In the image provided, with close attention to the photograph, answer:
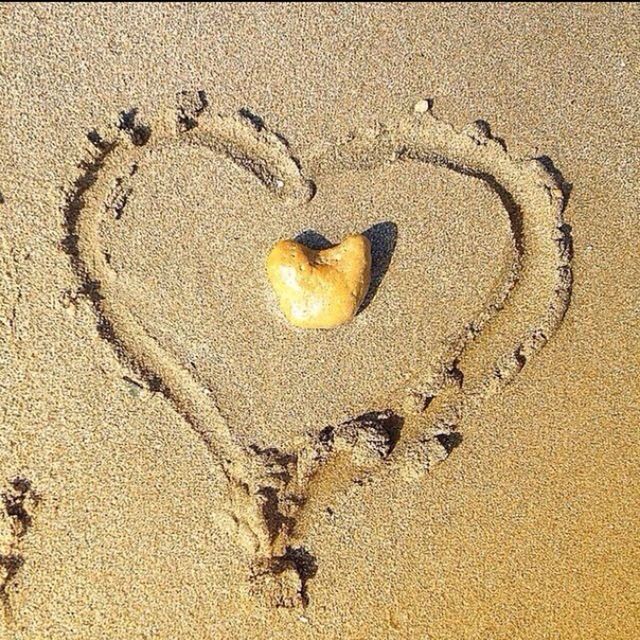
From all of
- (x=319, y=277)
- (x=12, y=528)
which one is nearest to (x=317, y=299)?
(x=319, y=277)

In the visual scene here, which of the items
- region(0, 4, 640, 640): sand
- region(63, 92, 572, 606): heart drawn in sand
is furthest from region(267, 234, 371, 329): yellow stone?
region(0, 4, 640, 640): sand

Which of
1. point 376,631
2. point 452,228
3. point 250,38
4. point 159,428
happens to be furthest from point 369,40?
point 376,631

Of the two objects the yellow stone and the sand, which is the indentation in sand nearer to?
the sand

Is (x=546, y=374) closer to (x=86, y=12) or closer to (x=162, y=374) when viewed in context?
(x=162, y=374)

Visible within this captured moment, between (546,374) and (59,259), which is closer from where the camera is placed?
(59,259)

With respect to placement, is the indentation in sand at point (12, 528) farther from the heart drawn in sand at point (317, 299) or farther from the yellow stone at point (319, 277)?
the yellow stone at point (319, 277)

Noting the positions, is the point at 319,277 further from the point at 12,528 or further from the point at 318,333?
the point at 12,528

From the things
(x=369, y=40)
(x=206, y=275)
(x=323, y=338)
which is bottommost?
(x=323, y=338)
